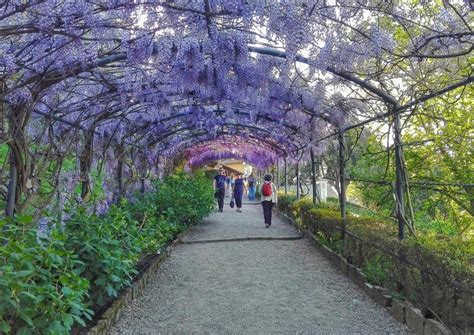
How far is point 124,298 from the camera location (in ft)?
13.4

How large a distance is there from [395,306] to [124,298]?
2.35m

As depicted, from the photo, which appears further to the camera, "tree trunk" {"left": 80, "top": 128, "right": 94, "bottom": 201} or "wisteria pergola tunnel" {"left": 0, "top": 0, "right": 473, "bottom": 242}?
"tree trunk" {"left": 80, "top": 128, "right": 94, "bottom": 201}

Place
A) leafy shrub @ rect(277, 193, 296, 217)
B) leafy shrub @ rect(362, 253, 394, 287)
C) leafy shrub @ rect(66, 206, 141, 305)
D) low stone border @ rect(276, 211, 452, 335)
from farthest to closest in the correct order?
leafy shrub @ rect(277, 193, 296, 217), leafy shrub @ rect(362, 253, 394, 287), leafy shrub @ rect(66, 206, 141, 305), low stone border @ rect(276, 211, 452, 335)

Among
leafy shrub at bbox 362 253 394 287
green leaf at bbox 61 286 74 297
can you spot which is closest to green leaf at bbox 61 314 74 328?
green leaf at bbox 61 286 74 297

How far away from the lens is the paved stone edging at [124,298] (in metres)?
3.33

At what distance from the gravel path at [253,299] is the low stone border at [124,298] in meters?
0.07

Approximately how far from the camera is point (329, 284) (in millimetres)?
5156

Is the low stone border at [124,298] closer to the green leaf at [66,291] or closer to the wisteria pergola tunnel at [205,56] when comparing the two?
the green leaf at [66,291]

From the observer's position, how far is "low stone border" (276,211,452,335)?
3229 mm

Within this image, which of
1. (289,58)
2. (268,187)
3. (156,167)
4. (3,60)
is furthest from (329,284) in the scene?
(156,167)

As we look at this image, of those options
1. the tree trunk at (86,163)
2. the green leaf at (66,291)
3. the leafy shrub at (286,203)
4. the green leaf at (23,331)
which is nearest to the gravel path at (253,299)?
the green leaf at (66,291)

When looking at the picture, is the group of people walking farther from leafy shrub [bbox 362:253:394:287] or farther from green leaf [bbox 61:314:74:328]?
green leaf [bbox 61:314:74:328]

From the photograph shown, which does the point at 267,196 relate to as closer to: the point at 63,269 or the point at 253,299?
the point at 253,299

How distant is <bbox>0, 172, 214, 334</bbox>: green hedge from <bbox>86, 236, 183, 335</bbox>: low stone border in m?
0.12
